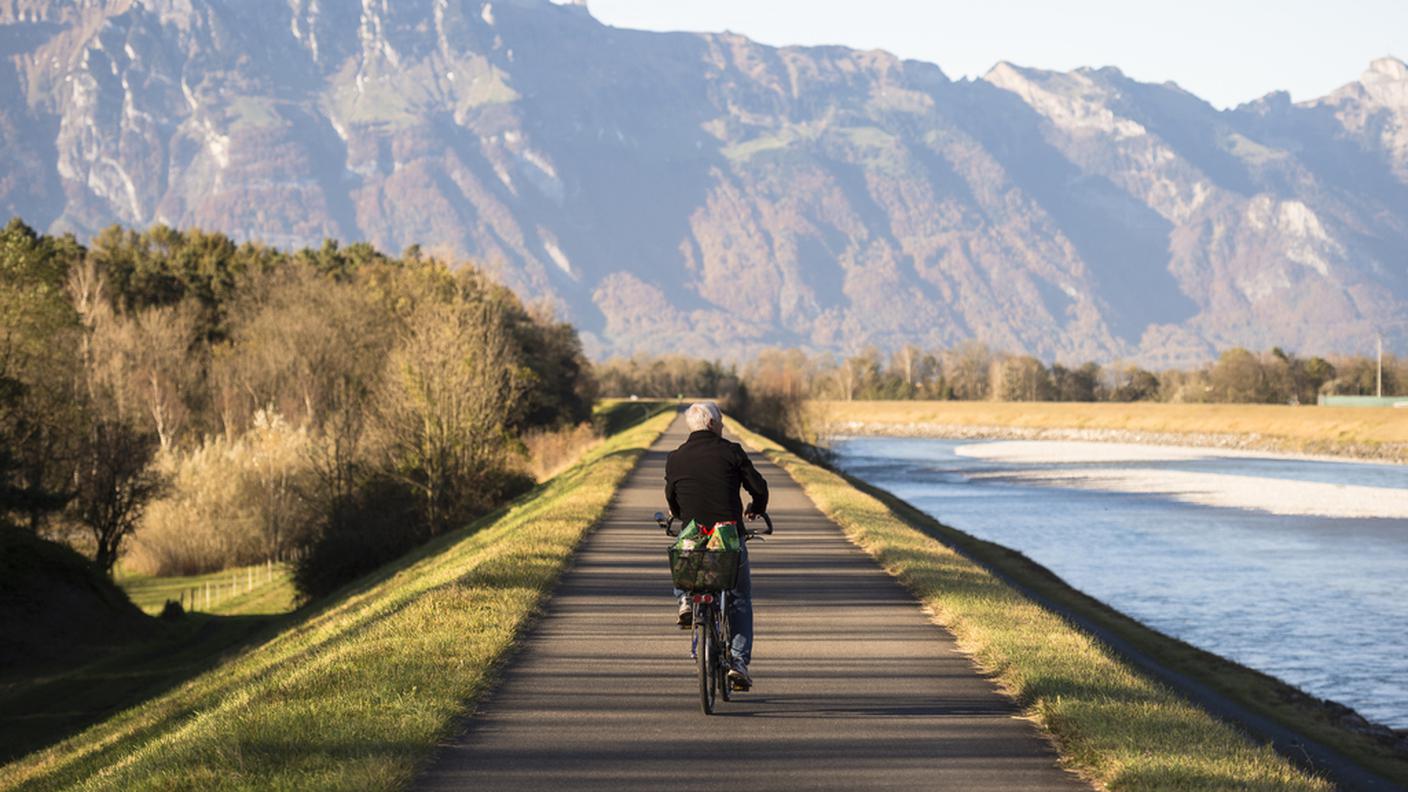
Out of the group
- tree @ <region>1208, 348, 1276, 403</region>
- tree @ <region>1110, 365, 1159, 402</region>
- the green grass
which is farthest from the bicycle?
tree @ <region>1110, 365, 1159, 402</region>

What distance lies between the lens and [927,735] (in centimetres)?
1061

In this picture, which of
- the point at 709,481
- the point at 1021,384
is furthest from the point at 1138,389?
the point at 709,481

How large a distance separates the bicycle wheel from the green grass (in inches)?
1206

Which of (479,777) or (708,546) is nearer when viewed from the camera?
(479,777)

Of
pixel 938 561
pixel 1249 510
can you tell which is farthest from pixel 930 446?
pixel 938 561

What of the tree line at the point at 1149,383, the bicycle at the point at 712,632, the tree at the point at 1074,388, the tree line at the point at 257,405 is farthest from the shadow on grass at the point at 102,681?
the tree at the point at 1074,388

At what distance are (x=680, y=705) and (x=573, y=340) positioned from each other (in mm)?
76600

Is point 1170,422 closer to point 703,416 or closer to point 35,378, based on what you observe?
point 35,378

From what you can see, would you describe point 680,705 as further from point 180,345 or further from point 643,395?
point 643,395

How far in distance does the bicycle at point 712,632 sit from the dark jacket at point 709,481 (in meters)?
0.23

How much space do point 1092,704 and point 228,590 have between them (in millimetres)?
40668

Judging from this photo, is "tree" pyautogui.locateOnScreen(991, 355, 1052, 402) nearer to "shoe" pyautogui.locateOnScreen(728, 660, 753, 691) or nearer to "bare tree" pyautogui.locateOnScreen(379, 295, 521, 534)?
"bare tree" pyautogui.locateOnScreen(379, 295, 521, 534)

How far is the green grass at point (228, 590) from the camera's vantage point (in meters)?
42.4

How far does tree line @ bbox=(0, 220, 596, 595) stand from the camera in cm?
→ 4306
